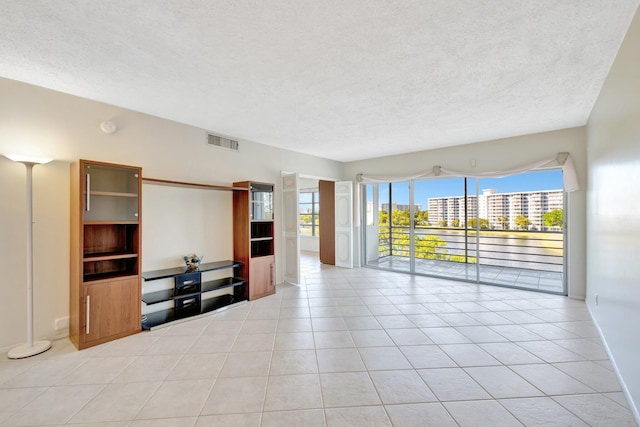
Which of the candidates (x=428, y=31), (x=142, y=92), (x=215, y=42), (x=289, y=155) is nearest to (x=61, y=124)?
(x=142, y=92)

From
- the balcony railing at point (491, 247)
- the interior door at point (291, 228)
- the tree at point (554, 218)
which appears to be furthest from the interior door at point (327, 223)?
the tree at point (554, 218)

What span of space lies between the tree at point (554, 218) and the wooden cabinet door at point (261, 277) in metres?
4.67

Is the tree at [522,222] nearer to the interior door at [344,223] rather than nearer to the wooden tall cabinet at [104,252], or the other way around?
the interior door at [344,223]

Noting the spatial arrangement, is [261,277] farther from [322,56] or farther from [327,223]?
[322,56]

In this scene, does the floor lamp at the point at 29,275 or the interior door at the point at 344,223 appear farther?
the interior door at the point at 344,223

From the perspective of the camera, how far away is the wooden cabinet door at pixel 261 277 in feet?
13.6

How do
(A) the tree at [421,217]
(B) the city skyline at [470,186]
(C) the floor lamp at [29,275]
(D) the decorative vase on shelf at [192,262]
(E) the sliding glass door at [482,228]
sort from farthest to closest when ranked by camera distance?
(A) the tree at [421,217] → (E) the sliding glass door at [482,228] → (B) the city skyline at [470,186] → (D) the decorative vase on shelf at [192,262] → (C) the floor lamp at [29,275]

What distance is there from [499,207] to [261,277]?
4.49m

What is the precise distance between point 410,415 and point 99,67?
3.65 metres

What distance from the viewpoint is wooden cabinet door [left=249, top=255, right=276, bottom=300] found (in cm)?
413

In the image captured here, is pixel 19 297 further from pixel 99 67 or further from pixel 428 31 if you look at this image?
pixel 428 31

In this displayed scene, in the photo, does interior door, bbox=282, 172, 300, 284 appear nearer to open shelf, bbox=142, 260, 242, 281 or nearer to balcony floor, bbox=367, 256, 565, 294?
open shelf, bbox=142, 260, 242, 281

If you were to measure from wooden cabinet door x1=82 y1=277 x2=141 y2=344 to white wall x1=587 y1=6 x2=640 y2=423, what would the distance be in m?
4.22

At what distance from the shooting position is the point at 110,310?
278cm
